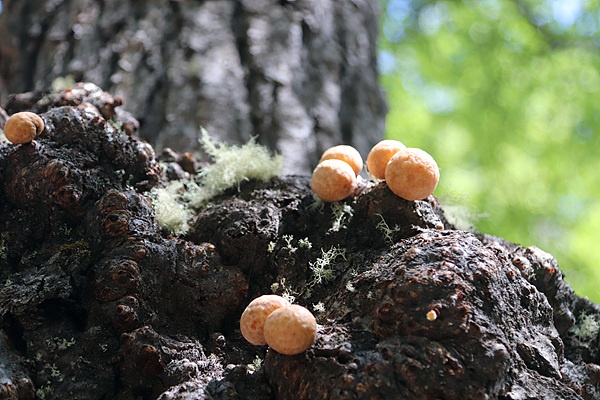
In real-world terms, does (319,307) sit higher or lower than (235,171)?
lower

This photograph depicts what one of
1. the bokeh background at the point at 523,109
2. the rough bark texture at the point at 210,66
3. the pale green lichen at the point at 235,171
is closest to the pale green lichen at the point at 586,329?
the pale green lichen at the point at 235,171

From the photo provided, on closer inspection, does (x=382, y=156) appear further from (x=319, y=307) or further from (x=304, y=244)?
(x=319, y=307)

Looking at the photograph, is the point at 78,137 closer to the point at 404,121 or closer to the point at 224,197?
the point at 224,197

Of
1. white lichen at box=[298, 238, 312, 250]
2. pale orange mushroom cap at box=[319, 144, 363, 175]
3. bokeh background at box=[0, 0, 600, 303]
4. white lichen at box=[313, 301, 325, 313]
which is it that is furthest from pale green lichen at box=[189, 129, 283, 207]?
bokeh background at box=[0, 0, 600, 303]

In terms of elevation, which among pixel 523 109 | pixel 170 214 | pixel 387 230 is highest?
pixel 523 109

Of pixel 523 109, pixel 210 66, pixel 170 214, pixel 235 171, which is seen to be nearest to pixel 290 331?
pixel 170 214

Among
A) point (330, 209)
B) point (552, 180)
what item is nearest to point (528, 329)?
point (330, 209)

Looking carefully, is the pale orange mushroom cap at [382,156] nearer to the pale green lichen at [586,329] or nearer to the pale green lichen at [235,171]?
the pale green lichen at [235,171]

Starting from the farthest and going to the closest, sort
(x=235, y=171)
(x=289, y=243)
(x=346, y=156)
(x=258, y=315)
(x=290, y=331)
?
(x=235, y=171), (x=346, y=156), (x=289, y=243), (x=258, y=315), (x=290, y=331)
